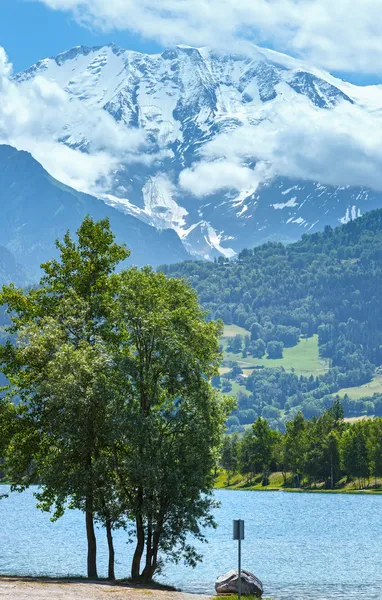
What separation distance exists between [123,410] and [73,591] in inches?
454

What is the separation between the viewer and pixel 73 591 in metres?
56.0

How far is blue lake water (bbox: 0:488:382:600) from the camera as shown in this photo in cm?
7606

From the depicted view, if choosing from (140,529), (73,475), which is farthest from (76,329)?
(140,529)

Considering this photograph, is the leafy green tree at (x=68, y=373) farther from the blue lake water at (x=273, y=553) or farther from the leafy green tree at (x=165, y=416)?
the blue lake water at (x=273, y=553)

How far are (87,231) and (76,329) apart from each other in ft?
25.5

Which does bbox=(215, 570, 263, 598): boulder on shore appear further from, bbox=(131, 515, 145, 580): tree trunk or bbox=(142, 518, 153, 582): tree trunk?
bbox=(131, 515, 145, 580): tree trunk

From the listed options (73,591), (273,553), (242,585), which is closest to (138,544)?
(242,585)

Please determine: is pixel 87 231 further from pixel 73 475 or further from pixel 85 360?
pixel 73 475

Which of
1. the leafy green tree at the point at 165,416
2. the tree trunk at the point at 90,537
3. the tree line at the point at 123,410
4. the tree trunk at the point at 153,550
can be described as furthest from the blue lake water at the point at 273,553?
the tree line at the point at 123,410

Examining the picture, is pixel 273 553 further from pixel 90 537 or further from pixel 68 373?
pixel 68 373

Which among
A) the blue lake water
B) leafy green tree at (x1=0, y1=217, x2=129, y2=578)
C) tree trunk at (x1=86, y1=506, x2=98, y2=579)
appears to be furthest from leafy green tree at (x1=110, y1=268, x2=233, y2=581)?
the blue lake water

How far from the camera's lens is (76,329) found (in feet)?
219

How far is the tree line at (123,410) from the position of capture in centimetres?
6125

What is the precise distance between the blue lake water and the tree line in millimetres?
12463
